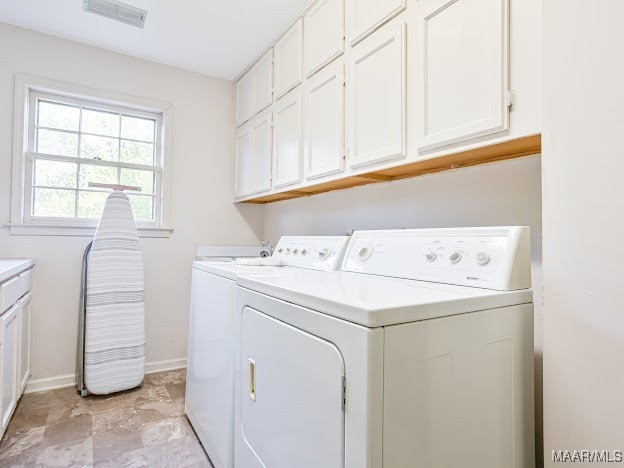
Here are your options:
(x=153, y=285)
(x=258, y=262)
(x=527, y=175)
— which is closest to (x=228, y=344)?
(x=258, y=262)

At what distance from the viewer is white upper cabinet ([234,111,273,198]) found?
2536mm

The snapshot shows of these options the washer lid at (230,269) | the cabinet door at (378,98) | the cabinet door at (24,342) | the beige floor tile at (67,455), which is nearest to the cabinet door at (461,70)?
the cabinet door at (378,98)

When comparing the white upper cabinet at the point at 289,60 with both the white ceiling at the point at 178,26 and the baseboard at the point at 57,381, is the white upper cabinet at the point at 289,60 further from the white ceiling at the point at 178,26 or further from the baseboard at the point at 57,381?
the baseboard at the point at 57,381

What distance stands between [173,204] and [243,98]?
1070mm

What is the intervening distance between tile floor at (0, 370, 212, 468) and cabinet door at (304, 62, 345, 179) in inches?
63.7

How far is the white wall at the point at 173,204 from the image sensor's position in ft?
7.83

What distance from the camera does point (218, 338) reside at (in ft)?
5.31

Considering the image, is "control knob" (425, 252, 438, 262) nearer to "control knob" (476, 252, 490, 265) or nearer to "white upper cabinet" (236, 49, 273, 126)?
"control knob" (476, 252, 490, 265)

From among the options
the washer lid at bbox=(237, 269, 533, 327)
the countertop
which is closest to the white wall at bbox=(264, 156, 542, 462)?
the washer lid at bbox=(237, 269, 533, 327)

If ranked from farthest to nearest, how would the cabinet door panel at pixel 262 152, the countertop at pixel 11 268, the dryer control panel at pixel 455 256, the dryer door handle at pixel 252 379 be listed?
the cabinet door panel at pixel 262 152 → the countertop at pixel 11 268 → the dryer door handle at pixel 252 379 → the dryer control panel at pixel 455 256

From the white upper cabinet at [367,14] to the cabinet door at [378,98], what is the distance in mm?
40

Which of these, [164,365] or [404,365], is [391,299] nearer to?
[404,365]

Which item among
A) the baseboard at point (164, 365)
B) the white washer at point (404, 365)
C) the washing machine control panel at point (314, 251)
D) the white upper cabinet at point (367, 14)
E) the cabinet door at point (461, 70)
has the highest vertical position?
the white upper cabinet at point (367, 14)

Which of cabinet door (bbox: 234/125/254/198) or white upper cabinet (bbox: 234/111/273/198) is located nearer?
white upper cabinet (bbox: 234/111/273/198)
